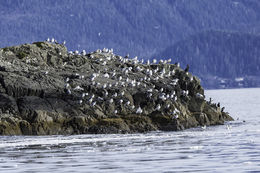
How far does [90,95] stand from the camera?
72250 mm

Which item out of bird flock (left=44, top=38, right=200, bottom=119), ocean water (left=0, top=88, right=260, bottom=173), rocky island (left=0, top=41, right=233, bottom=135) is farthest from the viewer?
bird flock (left=44, top=38, right=200, bottom=119)

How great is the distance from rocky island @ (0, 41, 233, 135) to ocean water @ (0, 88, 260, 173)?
5.44 meters

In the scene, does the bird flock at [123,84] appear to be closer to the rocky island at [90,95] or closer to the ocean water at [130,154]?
the rocky island at [90,95]

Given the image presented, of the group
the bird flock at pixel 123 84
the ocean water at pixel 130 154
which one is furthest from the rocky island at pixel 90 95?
the ocean water at pixel 130 154

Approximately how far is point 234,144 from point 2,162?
17.4 metres

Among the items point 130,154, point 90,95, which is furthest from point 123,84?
point 130,154

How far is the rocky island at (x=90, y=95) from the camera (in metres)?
66.1

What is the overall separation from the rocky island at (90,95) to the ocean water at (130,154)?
5.44 meters

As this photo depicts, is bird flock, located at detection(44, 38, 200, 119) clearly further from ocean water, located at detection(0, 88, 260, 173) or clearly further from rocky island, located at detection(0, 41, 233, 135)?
ocean water, located at detection(0, 88, 260, 173)

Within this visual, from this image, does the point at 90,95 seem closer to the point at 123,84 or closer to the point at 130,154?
the point at 123,84

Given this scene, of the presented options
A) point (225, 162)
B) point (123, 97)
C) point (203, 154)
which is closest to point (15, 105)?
point (123, 97)

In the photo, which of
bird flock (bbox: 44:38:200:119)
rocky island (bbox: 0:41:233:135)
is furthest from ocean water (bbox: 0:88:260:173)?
bird flock (bbox: 44:38:200:119)

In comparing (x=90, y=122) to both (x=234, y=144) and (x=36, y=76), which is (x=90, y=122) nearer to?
(x=36, y=76)

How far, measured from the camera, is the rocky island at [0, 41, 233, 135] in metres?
Result: 66.1
